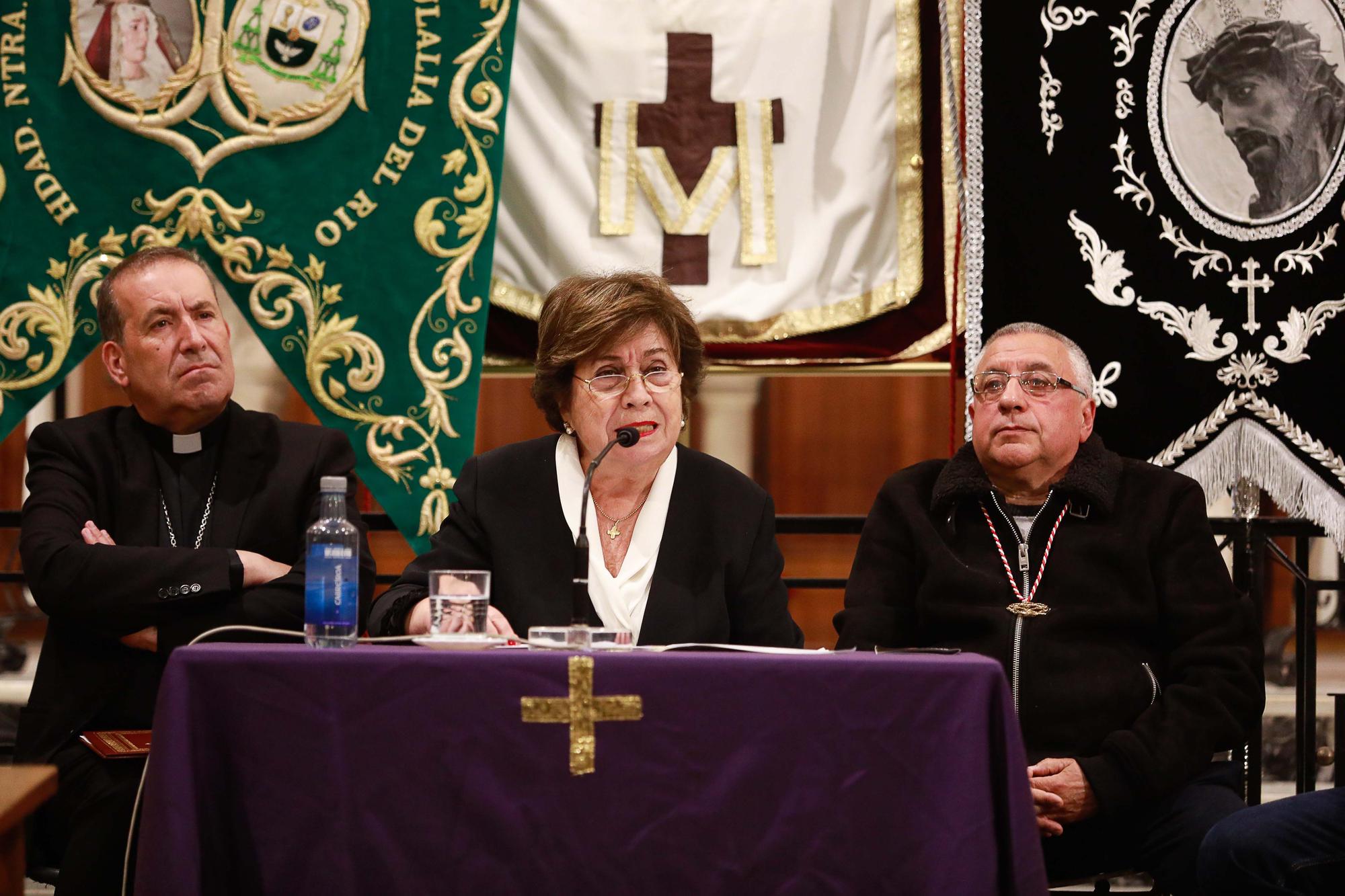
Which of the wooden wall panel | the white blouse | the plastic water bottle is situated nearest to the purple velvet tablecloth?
the plastic water bottle

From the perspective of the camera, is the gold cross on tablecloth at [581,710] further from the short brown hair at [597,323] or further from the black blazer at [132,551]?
the black blazer at [132,551]

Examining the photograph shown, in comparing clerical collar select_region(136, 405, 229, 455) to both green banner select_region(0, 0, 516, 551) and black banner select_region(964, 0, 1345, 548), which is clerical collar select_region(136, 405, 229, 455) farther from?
black banner select_region(964, 0, 1345, 548)

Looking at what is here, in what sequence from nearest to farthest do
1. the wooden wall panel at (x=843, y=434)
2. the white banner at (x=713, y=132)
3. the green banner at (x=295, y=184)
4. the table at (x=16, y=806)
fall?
the table at (x=16, y=806), the green banner at (x=295, y=184), the white banner at (x=713, y=132), the wooden wall panel at (x=843, y=434)

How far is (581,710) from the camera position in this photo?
6.31 ft

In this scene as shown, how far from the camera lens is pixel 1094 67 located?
11.3 ft

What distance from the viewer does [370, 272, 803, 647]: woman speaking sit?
101 inches

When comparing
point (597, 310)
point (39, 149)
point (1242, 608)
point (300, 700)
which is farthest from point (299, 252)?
point (1242, 608)

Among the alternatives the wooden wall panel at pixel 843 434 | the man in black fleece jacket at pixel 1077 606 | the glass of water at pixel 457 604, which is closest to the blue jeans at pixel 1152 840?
the man in black fleece jacket at pixel 1077 606

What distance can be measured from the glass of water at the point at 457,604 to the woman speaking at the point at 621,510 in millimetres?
364

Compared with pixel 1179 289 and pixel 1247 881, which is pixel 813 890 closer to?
pixel 1247 881

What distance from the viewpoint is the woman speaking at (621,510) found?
2.57 m

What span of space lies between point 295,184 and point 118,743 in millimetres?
1594

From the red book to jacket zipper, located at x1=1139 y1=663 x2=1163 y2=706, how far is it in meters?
2.03

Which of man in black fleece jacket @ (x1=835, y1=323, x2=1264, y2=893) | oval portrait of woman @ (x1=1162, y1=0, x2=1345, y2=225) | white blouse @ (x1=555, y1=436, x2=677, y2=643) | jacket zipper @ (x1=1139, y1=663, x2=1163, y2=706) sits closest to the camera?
white blouse @ (x1=555, y1=436, x2=677, y2=643)
